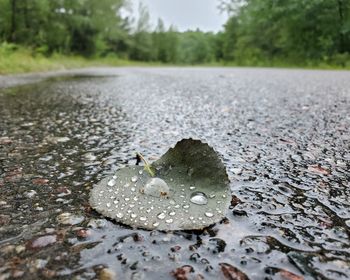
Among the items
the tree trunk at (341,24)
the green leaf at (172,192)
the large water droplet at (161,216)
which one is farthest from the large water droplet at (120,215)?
the tree trunk at (341,24)

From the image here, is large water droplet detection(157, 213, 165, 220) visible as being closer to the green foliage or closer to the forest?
the forest

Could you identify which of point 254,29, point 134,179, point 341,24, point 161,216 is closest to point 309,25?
point 341,24

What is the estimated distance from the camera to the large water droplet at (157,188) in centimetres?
120

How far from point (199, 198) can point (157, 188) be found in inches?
6.1

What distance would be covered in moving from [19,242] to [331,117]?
9.45 ft

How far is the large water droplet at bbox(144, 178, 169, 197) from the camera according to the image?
3.95 feet

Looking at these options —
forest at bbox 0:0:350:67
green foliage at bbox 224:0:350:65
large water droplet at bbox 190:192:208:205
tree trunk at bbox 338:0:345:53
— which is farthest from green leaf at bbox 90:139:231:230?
tree trunk at bbox 338:0:345:53

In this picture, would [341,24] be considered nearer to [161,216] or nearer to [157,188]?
[157,188]

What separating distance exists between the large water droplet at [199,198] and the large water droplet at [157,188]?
0.31ft

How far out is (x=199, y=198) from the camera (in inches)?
46.1

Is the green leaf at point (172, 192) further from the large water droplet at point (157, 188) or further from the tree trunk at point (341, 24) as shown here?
the tree trunk at point (341, 24)

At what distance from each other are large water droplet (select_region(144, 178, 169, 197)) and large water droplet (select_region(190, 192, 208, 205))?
10cm

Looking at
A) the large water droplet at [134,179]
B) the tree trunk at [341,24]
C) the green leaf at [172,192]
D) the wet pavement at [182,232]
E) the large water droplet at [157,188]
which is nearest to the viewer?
the wet pavement at [182,232]

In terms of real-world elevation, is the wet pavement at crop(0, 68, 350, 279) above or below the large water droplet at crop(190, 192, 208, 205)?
below
